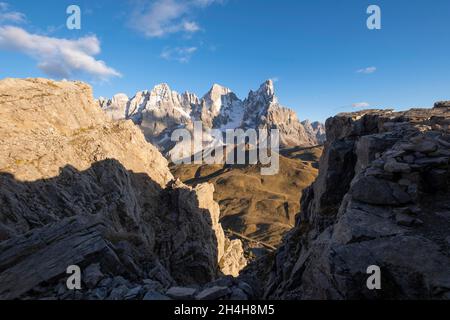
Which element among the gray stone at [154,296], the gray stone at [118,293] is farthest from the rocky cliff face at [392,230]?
the gray stone at [118,293]

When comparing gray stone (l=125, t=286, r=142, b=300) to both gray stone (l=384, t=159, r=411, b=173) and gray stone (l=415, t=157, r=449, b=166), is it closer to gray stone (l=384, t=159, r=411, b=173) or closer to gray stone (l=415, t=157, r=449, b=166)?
gray stone (l=384, t=159, r=411, b=173)

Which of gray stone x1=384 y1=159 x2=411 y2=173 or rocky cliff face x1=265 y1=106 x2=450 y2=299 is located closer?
rocky cliff face x1=265 y1=106 x2=450 y2=299

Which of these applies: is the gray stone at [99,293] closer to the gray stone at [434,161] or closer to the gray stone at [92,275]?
the gray stone at [92,275]

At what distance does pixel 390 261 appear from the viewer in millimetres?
13961

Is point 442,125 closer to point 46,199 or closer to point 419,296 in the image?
point 419,296

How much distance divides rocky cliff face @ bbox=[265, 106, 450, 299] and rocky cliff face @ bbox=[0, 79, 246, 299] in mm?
9929

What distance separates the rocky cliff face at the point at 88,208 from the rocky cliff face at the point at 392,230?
993 centimetres

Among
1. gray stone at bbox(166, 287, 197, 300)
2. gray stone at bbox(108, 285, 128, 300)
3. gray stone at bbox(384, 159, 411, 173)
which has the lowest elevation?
gray stone at bbox(166, 287, 197, 300)

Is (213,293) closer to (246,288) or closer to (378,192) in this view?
(246,288)

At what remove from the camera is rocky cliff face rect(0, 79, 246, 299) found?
20.0m

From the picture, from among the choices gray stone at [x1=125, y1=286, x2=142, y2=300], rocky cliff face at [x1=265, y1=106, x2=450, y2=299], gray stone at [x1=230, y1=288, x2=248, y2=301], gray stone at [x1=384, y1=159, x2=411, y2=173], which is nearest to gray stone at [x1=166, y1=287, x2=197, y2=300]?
gray stone at [x1=125, y1=286, x2=142, y2=300]

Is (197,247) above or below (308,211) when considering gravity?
below

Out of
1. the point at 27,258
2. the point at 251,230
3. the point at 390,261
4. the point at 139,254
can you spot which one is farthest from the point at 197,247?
the point at 251,230

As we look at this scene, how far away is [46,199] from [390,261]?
1408 inches
